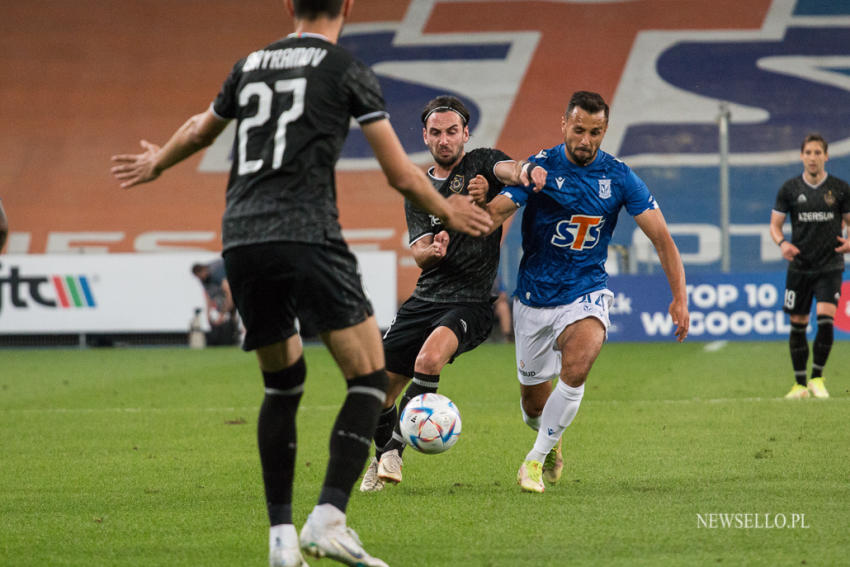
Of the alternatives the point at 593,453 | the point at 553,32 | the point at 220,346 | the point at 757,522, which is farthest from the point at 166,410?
the point at 553,32

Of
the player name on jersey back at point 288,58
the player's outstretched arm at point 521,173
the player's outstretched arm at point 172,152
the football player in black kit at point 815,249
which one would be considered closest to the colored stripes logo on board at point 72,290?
the football player in black kit at point 815,249

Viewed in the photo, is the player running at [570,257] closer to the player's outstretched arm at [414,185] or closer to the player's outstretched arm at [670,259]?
the player's outstretched arm at [670,259]

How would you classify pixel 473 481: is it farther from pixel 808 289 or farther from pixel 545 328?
pixel 808 289

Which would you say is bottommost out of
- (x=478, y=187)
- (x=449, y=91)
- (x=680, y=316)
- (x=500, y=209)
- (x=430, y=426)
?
(x=430, y=426)

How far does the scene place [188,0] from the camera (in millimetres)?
28281

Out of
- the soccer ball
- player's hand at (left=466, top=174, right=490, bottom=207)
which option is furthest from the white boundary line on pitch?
player's hand at (left=466, top=174, right=490, bottom=207)

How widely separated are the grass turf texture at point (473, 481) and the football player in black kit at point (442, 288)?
1.60 feet

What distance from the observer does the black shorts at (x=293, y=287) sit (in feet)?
12.6

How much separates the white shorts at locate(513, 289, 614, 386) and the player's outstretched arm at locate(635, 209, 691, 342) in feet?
1.38

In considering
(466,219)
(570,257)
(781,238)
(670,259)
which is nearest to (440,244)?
(570,257)

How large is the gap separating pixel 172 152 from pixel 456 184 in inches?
97.1

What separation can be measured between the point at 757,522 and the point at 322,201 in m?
2.38

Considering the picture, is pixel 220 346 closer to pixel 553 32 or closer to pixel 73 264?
pixel 73 264

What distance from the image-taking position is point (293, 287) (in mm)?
3883
